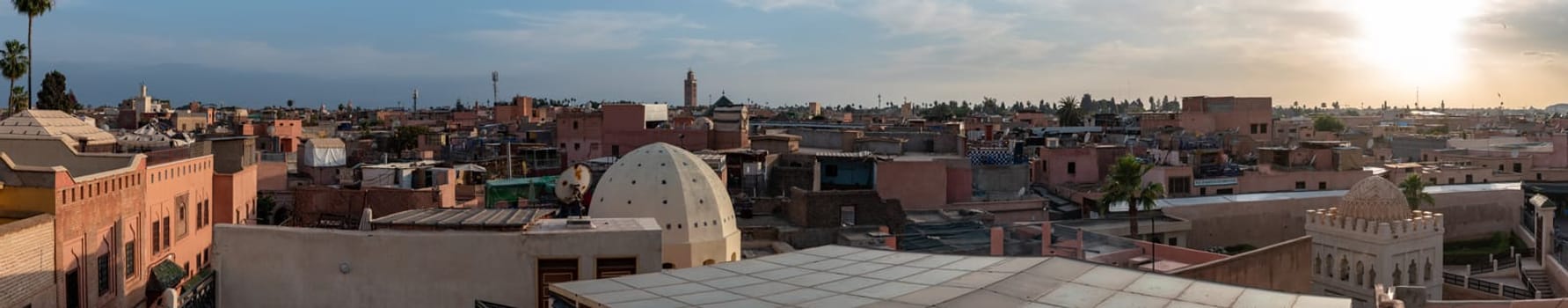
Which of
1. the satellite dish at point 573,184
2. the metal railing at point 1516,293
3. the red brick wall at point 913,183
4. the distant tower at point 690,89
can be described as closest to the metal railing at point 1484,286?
the metal railing at point 1516,293

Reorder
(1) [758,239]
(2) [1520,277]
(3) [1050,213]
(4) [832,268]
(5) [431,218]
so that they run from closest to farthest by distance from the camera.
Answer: (4) [832,268], (5) [431,218], (1) [758,239], (2) [1520,277], (3) [1050,213]

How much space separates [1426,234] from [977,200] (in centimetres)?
1256

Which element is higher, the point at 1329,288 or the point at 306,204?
the point at 306,204

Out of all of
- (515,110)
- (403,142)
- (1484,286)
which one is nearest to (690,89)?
(515,110)

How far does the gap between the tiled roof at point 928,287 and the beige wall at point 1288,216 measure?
24.2 metres

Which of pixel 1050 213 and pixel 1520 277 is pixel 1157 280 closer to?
pixel 1050 213

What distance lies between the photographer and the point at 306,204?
2445 cm

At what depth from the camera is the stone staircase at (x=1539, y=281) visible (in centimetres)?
3031

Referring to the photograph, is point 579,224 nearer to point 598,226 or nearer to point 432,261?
point 598,226

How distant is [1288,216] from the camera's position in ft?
119

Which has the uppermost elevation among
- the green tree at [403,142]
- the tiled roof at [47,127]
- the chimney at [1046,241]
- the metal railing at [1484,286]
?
the tiled roof at [47,127]

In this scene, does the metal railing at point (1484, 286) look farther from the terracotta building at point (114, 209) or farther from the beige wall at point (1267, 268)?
the terracotta building at point (114, 209)

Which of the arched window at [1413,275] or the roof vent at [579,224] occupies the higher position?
the roof vent at [579,224]

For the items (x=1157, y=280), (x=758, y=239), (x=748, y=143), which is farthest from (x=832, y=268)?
(x=748, y=143)
